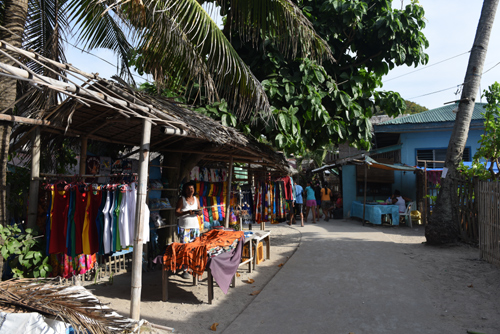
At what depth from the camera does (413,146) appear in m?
16.2

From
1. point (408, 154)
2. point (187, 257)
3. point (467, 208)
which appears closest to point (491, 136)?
point (467, 208)

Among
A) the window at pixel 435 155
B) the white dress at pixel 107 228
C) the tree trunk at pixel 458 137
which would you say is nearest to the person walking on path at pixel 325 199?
the window at pixel 435 155

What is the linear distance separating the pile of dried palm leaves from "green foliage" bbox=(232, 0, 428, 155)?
4317 mm

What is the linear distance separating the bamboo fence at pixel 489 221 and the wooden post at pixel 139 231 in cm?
700

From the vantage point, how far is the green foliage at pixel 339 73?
23.8 feet

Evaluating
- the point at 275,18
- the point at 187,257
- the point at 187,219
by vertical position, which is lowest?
the point at 187,257

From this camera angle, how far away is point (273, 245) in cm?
1008

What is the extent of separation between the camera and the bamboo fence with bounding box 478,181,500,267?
7.11m

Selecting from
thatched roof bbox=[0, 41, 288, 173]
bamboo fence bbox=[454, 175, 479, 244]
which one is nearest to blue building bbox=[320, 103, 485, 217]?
bamboo fence bbox=[454, 175, 479, 244]

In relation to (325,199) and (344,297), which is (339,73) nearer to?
(344,297)

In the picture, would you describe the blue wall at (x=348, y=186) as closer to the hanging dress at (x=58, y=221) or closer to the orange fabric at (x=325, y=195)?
the orange fabric at (x=325, y=195)

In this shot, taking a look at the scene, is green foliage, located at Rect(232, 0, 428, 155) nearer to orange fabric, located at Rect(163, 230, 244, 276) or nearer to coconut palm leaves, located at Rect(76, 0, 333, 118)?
coconut palm leaves, located at Rect(76, 0, 333, 118)

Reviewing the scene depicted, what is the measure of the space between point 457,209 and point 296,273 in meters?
5.54

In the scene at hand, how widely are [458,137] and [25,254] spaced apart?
1010 centimetres
